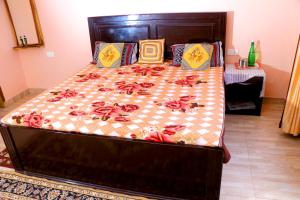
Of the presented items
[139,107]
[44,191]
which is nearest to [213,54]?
[139,107]

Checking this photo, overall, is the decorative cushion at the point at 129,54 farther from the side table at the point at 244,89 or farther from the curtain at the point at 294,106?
the curtain at the point at 294,106

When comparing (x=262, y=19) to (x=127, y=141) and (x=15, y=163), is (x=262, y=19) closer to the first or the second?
(x=127, y=141)

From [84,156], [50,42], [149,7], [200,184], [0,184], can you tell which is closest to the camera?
[200,184]

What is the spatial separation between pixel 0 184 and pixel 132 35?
2239 mm

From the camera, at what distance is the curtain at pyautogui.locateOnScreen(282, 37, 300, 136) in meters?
2.35

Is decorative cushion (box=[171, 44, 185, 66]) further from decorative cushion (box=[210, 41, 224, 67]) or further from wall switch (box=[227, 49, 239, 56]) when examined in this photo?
wall switch (box=[227, 49, 239, 56])

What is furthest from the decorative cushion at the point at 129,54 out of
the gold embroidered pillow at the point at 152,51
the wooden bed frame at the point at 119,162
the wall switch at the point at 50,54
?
the wooden bed frame at the point at 119,162

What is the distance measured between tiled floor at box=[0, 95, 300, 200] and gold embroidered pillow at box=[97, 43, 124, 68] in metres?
1.49

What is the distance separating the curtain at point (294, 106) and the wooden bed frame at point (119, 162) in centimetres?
125

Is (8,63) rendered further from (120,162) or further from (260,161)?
(260,161)

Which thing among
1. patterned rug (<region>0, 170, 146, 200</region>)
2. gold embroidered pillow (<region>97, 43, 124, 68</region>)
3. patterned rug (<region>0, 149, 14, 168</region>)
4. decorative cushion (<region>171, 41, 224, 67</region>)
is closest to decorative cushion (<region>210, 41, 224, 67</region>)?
decorative cushion (<region>171, 41, 224, 67</region>)

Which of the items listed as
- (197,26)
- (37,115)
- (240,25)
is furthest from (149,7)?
(37,115)

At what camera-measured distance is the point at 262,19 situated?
2.92m

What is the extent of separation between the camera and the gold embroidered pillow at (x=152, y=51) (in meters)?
3.17
